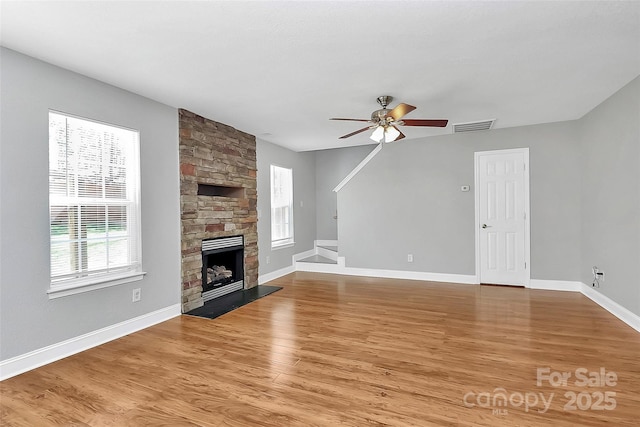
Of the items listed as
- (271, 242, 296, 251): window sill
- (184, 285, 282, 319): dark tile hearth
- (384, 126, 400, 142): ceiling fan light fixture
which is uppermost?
(384, 126, 400, 142): ceiling fan light fixture

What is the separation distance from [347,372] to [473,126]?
410cm

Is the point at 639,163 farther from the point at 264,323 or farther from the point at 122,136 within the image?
the point at 122,136

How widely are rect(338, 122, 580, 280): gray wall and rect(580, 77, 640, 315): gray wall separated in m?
0.22

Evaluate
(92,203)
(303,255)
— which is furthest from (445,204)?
(92,203)

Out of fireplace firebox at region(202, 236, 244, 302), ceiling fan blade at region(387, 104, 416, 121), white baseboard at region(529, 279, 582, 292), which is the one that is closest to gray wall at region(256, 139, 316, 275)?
fireplace firebox at region(202, 236, 244, 302)

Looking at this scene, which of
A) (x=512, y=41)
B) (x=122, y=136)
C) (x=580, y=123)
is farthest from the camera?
(x=580, y=123)

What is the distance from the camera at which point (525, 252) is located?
485 cm

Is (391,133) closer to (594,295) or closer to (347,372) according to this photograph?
(347,372)

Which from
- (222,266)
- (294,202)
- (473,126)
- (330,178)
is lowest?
(222,266)

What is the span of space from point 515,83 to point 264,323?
12.1 feet

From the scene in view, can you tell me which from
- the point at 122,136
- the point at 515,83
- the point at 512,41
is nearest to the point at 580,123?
the point at 515,83

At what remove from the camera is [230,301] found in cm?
432

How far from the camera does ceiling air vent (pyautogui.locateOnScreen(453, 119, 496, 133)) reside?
4.54 meters

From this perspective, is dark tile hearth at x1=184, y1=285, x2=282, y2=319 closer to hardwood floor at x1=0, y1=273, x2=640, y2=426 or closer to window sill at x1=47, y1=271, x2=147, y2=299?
hardwood floor at x1=0, y1=273, x2=640, y2=426
